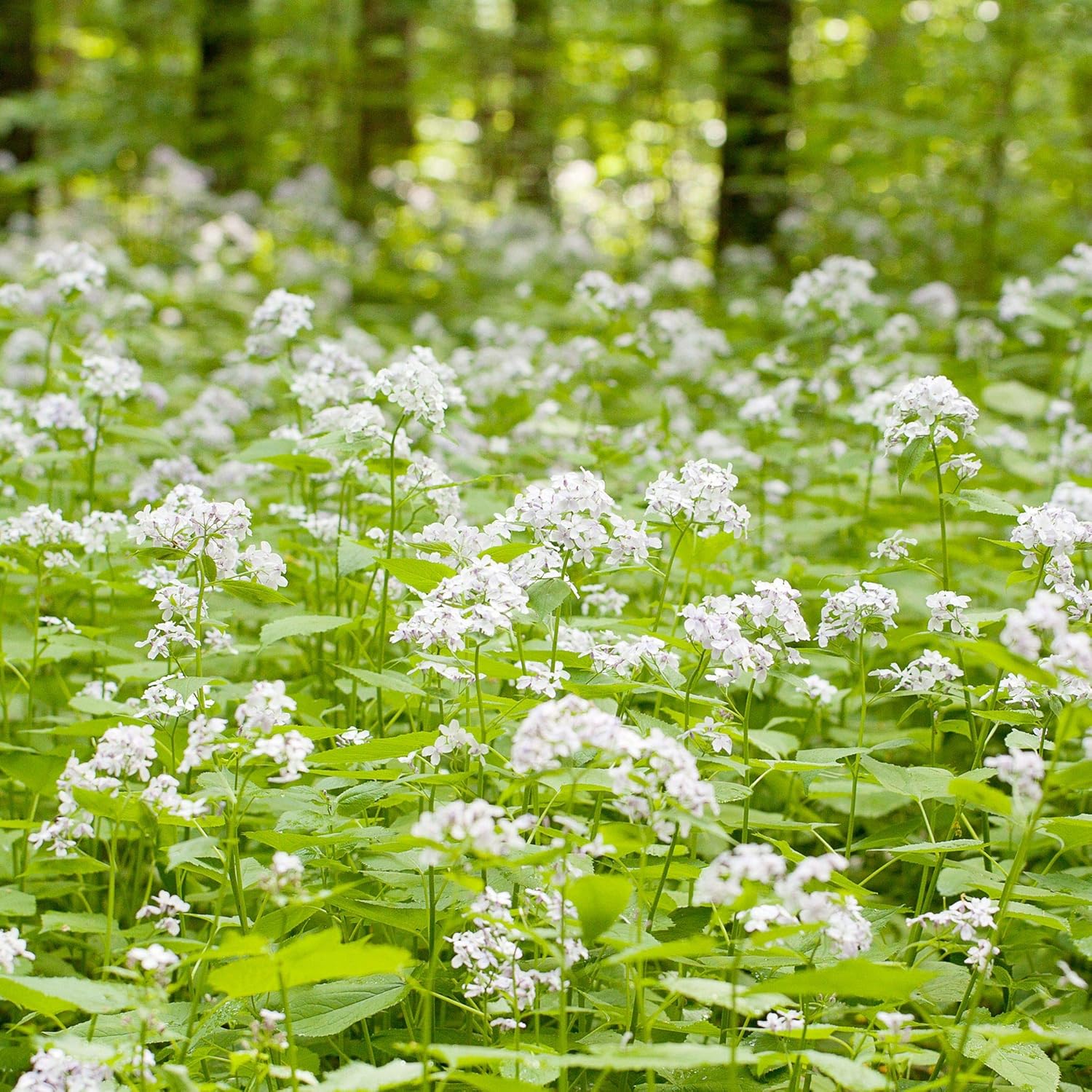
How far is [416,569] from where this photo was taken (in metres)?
2.54

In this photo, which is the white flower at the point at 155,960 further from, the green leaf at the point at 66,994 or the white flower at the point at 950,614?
the white flower at the point at 950,614

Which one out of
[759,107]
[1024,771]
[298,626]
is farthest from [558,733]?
[759,107]

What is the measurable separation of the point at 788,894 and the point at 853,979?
14 cm

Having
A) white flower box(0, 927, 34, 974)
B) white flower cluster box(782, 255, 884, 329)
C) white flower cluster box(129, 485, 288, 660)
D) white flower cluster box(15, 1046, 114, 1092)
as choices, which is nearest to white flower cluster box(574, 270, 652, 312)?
white flower cluster box(782, 255, 884, 329)

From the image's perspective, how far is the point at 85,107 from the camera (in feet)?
46.1

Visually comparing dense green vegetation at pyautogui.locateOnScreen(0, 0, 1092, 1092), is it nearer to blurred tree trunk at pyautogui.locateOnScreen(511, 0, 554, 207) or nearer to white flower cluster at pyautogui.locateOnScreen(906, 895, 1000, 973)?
white flower cluster at pyautogui.locateOnScreen(906, 895, 1000, 973)

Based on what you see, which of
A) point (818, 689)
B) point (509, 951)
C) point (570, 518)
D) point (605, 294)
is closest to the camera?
point (509, 951)

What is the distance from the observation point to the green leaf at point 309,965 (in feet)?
5.75

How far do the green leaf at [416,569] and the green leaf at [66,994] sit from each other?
2.95 feet

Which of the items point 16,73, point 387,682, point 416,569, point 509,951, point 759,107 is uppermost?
point 16,73

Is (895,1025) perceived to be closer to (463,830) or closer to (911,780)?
(911,780)

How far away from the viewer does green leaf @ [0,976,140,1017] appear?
1974 millimetres

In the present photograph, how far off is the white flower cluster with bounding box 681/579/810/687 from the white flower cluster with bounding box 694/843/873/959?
425mm

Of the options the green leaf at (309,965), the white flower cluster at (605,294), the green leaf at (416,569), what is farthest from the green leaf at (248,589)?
the white flower cluster at (605,294)
